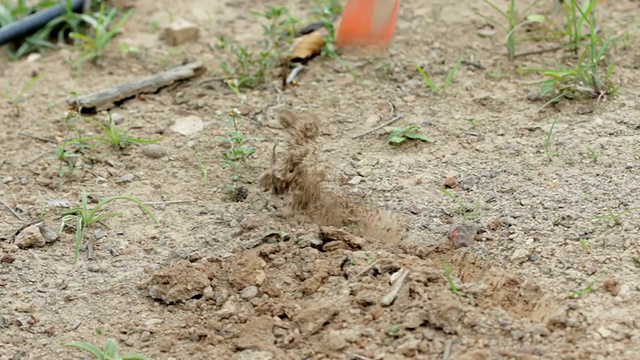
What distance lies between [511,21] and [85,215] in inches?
65.6

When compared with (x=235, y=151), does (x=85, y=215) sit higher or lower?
lower

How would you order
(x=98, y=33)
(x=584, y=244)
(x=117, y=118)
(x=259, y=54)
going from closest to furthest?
(x=584, y=244), (x=117, y=118), (x=259, y=54), (x=98, y=33)

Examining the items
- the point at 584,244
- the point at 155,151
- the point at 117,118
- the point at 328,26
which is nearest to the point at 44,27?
the point at 117,118

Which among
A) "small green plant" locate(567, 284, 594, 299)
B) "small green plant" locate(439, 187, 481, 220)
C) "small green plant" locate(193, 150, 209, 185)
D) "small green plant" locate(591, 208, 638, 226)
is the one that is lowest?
"small green plant" locate(193, 150, 209, 185)

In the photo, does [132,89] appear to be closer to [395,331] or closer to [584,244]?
[395,331]

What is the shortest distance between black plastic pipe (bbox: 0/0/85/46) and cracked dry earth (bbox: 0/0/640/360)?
338 mm

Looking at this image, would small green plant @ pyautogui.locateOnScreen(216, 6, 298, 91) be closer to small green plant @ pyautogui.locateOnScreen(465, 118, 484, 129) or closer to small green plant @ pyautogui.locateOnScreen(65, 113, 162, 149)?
small green plant @ pyautogui.locateOnScreen(65, 113, 162, 149)

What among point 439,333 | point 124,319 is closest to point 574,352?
point 439,333

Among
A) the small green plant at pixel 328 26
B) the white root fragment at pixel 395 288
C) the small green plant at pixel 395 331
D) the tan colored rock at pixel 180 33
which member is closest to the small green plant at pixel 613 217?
the white root fragment at pixel 395 288

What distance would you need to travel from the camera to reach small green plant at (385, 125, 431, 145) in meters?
2.86

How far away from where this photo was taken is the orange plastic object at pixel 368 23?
3.32 meters

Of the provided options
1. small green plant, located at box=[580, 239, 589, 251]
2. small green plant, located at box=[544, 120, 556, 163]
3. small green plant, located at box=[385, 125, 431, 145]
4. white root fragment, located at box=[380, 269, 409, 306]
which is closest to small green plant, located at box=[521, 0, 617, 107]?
small green plant, located at box=[544, 120, 556, 163]

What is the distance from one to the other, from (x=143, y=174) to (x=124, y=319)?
709mm

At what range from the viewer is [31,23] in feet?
12.2
